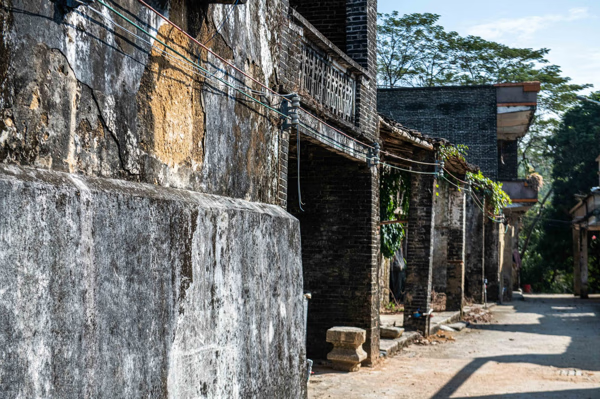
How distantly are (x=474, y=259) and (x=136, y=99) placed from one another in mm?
18561

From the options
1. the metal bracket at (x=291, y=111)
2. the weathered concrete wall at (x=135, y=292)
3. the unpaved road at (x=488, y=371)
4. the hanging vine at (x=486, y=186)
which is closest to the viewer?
the weathered concrete wall at (x=135, y=292)

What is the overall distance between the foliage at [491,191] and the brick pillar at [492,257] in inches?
102

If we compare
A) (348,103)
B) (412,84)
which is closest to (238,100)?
(348,103)

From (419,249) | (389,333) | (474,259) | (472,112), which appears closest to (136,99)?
(389,333)

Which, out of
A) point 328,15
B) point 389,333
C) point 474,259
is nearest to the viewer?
point 328,15

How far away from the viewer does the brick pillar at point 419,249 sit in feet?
43.5

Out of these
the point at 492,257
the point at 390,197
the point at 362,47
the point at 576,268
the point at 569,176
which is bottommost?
the point at 576,268

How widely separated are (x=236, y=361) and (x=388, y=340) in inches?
288

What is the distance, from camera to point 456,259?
17609mm

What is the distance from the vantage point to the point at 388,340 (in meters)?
11.9

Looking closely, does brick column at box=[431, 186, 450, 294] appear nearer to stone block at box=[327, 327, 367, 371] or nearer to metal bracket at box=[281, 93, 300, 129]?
stone block at box=[327, 327, 367, 371]

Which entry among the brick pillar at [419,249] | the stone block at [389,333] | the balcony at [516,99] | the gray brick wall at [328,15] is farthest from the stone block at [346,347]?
the balcony at [516,99]

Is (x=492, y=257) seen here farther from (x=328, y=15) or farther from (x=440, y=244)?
(x=328, y=15)

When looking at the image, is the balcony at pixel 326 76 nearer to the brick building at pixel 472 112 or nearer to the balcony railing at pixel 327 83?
the balcony railing at pixel 327 83
